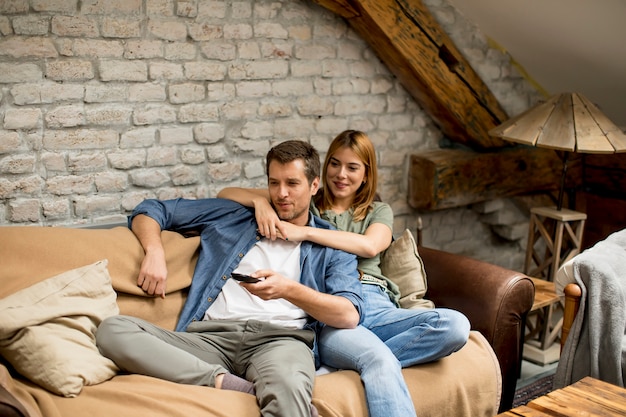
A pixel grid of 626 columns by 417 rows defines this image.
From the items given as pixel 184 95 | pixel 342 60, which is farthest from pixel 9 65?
pixel 342 60

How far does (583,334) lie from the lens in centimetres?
288

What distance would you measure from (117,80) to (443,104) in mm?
1851

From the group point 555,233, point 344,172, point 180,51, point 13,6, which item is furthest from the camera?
point 555,233

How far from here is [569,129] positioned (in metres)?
3.55

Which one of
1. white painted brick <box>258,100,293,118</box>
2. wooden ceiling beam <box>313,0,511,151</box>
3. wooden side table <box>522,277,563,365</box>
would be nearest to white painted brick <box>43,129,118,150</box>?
white painted brick <box>258,100,293,118</box>

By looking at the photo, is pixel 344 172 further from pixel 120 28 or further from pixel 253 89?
pixel 120 28

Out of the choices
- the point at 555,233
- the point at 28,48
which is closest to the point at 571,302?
the point at 555,233

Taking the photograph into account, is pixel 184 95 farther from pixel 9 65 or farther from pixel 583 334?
pixel 583 334

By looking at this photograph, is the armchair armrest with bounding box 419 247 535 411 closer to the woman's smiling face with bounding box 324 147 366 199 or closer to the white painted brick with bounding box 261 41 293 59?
the woman's smiling face with bounding box 324 147 366 199

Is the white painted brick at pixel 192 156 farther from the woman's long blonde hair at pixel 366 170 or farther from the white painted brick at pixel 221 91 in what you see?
the woman's long blonde hair at pixel 366 170

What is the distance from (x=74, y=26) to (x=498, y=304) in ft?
6.93

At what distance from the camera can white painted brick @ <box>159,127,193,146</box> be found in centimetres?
329

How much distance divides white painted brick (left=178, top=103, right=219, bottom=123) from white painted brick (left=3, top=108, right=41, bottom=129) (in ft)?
2.17

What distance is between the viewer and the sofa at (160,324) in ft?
6.74
